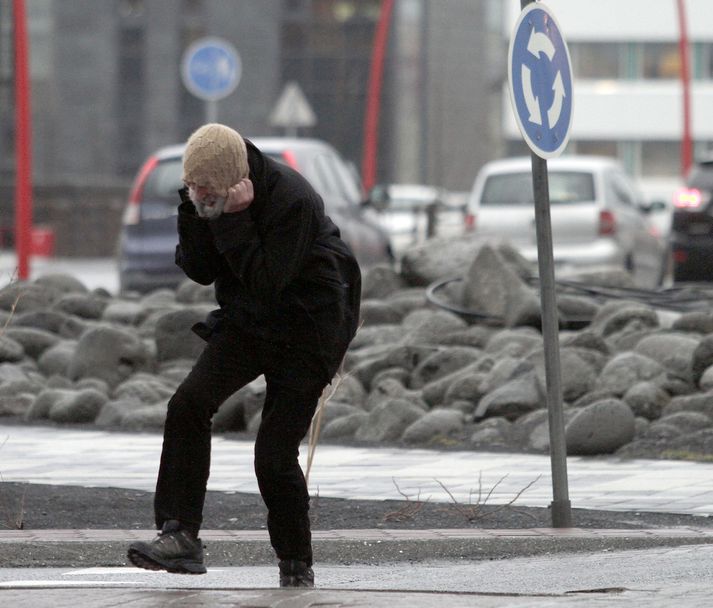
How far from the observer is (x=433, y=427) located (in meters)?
11.6

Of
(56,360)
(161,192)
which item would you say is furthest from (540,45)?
(161,192)

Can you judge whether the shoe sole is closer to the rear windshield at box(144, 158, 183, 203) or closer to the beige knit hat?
the beige knit hat

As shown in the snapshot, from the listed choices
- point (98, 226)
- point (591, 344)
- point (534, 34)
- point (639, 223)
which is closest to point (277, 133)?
point (98, 226)

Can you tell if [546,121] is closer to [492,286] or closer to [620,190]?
[492,286]

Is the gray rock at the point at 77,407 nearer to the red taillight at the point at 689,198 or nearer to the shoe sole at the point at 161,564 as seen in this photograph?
the shoe sole at the point at 161,564

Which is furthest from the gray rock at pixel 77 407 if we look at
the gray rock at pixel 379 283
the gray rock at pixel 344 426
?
the gray rock at pixel 379 283

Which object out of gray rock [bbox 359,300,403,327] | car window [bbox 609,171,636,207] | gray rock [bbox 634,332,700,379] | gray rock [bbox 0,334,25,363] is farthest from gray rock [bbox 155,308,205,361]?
car window [bbox 609,171,636,207]

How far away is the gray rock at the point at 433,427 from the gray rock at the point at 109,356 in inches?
122

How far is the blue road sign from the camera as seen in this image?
8117 mm

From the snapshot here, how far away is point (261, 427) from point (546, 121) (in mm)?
2511

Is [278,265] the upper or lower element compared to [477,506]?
upper

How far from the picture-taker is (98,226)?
43.3m

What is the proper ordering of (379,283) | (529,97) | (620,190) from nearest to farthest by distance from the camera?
(529,97), (379,283), (620,190)

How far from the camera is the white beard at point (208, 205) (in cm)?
607
